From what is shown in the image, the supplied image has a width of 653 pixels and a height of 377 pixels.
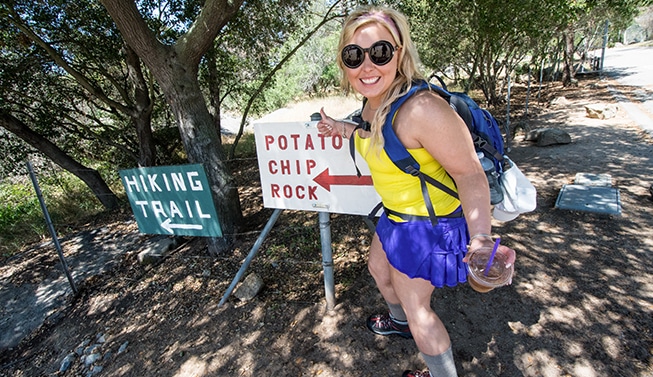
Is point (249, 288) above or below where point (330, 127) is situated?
below

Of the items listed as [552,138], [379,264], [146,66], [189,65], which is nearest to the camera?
[379,264]

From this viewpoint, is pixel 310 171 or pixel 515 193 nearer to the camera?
pixel 515 193

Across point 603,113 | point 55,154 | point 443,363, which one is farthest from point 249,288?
point 603,113

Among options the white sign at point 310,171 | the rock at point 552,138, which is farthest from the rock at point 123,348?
the rock at point 552,138

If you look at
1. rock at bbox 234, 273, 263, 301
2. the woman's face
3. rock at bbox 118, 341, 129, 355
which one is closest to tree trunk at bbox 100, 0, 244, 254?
rock at bbox 234, 273, 263, 301

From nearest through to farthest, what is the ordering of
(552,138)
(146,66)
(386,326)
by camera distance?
(386,326), (146,66), (552,138)

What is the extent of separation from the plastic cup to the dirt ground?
1.32 metres

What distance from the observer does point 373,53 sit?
1359 mm

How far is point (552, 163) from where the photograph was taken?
5.98 metres

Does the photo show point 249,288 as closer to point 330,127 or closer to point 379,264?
point 379,264

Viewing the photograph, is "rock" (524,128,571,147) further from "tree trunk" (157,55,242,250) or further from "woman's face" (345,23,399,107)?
"woman's face" (345,23,399,107)

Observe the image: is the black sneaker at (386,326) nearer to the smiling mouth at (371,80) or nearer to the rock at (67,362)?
the smiling mouth at (371,80)

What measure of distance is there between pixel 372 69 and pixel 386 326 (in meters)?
1.88

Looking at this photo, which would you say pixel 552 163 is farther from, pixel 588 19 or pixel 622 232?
pixel 588 19
